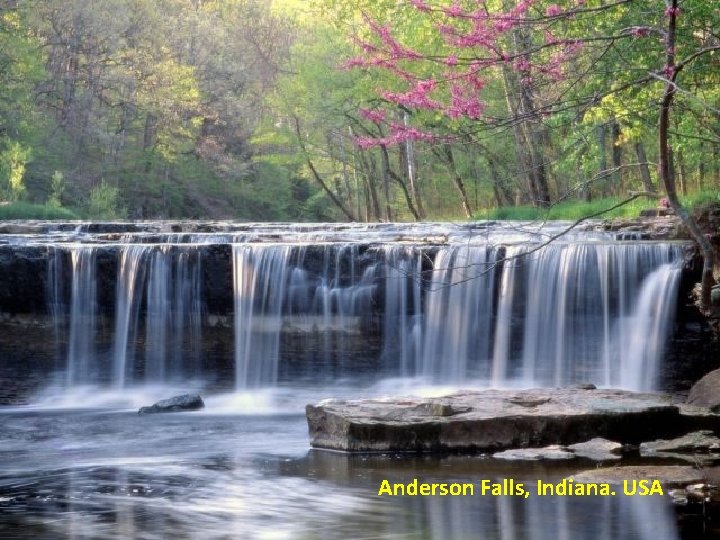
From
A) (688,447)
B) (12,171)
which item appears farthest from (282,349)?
(12,171)

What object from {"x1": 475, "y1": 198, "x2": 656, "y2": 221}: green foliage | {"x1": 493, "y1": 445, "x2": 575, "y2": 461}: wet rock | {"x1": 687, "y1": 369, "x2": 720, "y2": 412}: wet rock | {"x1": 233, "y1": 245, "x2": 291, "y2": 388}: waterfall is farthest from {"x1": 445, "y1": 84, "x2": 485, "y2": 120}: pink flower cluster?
{"x1": 475, "y1": 198, "x2": 656, "y2": 221}: green foliage

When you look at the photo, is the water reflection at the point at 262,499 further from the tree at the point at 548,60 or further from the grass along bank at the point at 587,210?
the grass along bank at the point at 587,210

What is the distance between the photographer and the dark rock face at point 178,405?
51.4 feet

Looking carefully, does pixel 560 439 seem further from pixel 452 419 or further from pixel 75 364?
pixel 75 364

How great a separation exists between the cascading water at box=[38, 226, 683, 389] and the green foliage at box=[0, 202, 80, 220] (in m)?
19.0

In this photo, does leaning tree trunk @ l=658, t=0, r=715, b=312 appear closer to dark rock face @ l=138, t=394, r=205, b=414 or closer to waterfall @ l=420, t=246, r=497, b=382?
waterfall @ l=420, t=246, r=497, b=382

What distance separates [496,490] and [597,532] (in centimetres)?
152

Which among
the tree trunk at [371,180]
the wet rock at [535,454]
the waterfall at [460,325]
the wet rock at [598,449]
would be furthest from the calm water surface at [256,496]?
the tree trunk at [371,180]

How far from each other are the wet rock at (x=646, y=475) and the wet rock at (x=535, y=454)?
2.40ft

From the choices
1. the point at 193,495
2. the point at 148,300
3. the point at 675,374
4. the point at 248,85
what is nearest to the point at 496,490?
the point at 193,495

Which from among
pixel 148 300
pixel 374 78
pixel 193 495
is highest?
pixel 374 78

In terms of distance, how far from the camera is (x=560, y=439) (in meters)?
11.3

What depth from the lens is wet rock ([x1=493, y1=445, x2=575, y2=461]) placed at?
10700 millimetres

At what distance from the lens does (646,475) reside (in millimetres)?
9680
